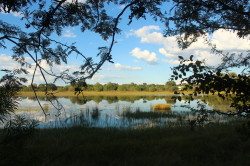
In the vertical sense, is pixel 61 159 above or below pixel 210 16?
below

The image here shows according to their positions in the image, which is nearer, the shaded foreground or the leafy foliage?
the leafy foliage

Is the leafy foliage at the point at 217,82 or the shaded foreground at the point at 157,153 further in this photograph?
the shaded foreground at the point at 157,153

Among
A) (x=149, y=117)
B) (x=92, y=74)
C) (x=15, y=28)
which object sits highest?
(x=15, y=28)

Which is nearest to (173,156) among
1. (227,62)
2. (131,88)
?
(227,62)

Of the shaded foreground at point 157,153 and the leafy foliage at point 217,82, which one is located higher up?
the leafy foliage at point 217,82

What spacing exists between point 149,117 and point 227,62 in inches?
496

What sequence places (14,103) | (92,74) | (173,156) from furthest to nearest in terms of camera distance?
1. (173,156)
2. (14,103)
3. (92,74)

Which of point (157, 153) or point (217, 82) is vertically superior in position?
point (217, 82)

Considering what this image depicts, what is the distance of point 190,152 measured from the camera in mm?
5879

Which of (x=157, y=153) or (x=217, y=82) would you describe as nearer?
(x=217, y=82)

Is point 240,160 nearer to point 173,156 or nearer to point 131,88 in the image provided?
point 173,156

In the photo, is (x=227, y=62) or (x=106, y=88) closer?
(x=227, y=62)

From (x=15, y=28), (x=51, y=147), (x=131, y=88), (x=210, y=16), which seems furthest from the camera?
(x=131, y=88)

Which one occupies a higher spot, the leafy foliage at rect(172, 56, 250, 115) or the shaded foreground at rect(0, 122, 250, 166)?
the leafy foliage at rect(172, 56, 250, 115)
